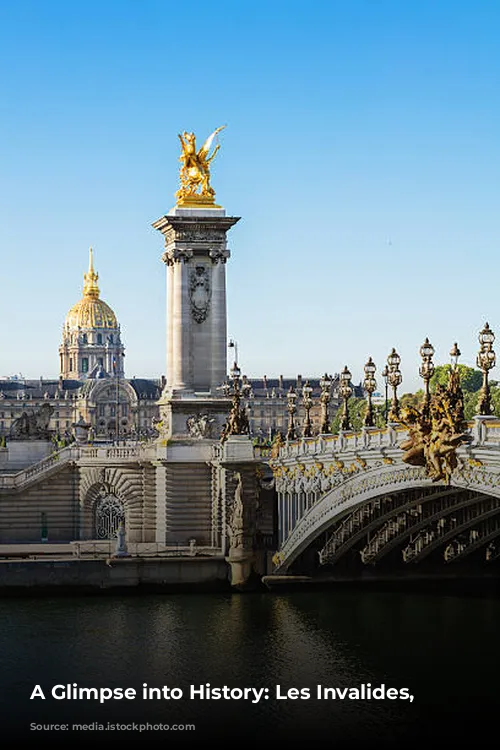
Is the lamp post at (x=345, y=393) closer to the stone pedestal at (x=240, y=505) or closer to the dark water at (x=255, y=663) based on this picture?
the dark water at (x=255, y=663)

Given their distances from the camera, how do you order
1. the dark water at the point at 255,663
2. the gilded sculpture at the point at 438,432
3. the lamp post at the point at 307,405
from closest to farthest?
the dark water at the point at 255,663, the gilded sculpture at the point at 438,432, the lamp post at the point at 307,405

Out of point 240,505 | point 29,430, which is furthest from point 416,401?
point 240,505

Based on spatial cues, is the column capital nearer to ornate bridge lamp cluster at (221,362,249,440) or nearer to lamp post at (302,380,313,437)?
ornate bridge lamp cluster at (221,362,249,440)

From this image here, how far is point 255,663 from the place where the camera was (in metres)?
55.2

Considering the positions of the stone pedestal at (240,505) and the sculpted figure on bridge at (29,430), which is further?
the sculpted figure on bridge at (29,430)

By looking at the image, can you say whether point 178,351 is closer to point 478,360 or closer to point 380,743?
point 478,360

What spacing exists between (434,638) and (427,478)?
319 inches

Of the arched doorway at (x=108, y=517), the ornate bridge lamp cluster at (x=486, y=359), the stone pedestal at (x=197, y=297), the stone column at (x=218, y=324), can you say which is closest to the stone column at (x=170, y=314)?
the stone pedestal at (x=197, y=297)

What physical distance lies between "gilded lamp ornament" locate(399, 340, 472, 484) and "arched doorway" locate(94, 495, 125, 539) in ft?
108

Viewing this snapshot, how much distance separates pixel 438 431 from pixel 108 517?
120 ft

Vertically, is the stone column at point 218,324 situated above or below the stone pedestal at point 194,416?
above

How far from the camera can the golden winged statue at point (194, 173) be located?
82.1 metres

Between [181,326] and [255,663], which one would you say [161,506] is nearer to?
[181,326]

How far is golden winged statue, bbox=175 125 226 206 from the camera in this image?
82.1m
